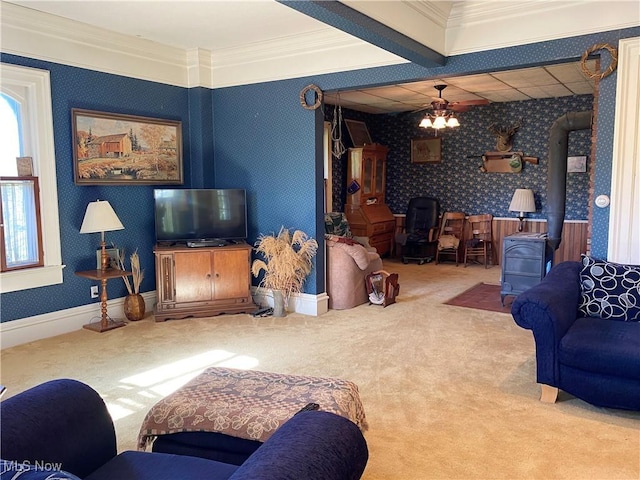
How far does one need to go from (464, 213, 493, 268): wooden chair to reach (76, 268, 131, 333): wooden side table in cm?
540

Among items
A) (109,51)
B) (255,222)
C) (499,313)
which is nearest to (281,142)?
(255,222)

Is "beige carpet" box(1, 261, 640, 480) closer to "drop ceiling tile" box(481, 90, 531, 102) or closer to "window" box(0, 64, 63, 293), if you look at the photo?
"window" box(0, 64, 63, 293)

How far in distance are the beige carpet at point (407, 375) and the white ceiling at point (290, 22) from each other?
2425 millimetres

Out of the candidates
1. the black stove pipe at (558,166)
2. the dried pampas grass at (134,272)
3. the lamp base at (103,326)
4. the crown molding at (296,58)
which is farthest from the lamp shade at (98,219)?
the black stove pipe at (558,166)

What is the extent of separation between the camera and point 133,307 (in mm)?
5059

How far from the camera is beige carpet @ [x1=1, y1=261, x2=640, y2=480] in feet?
8.42

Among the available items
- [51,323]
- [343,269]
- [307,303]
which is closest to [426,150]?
[343,269]

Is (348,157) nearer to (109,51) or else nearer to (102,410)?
(109,51)

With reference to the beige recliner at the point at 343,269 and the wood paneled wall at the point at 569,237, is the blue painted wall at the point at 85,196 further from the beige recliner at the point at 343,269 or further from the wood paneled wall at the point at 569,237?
the wood paneled wall at the point at 569,237

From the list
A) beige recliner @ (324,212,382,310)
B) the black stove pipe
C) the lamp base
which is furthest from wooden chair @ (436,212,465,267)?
the lamp base

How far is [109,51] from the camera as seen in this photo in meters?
4.91

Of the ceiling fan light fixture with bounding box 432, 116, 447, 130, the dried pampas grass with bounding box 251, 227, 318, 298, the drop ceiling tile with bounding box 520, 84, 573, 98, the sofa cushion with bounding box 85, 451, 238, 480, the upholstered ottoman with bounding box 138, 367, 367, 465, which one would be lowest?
the upholstered ottoman with bounding box 138, 367, 367, 465

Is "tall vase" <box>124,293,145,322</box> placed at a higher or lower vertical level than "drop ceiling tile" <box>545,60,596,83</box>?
lower

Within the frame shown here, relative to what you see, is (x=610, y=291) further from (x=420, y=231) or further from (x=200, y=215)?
(x=420, y=231)
